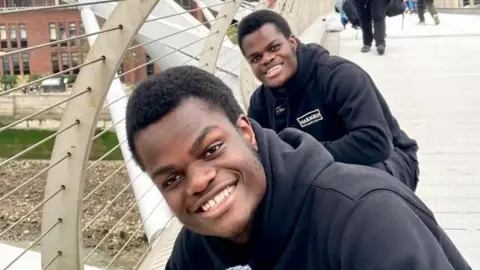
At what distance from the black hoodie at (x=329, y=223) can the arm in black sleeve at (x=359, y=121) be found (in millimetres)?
1059

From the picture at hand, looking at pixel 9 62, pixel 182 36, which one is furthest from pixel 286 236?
pixel 9 62

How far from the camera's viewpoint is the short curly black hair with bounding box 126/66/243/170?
3.97 ft

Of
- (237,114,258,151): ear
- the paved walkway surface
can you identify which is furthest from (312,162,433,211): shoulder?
the paved walkway surface

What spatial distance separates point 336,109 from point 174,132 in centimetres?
138

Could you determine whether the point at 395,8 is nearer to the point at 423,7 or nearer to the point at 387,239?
the point at 423,7

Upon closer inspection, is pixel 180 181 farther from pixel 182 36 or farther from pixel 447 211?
pixel 182 36

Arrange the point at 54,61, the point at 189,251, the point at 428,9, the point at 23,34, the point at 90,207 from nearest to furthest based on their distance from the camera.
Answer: the point at 189,251 → the point at 428,9 → the point at 90,207 → the point at 23,34 → the point at 54,61

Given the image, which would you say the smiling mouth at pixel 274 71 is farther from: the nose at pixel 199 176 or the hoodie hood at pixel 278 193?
the nose at pixel 199 176

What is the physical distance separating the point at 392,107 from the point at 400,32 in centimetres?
611

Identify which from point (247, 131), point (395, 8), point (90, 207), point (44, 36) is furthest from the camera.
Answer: point (44, 36)

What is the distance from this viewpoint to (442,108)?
5840 mm

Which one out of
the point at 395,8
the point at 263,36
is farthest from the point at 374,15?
the point at 263,36

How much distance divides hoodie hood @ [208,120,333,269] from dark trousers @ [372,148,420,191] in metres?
1.18

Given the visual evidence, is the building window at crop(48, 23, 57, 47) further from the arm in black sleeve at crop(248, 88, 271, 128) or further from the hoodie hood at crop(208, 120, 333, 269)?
the hoodie hood at crop(208, 120, 333, 269)
